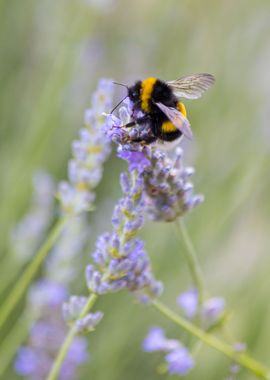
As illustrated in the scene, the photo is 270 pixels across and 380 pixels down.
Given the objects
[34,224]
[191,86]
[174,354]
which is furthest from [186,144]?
[174,354]

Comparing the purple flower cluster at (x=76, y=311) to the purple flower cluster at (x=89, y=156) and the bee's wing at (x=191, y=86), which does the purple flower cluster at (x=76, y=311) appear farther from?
the bee's wing at (x=191, y=86)

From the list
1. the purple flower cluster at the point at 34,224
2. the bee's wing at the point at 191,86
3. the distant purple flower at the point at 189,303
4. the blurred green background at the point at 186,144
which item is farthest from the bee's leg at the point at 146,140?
the blurred green background at the point at 186,144

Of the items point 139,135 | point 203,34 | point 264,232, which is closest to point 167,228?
point 264,232

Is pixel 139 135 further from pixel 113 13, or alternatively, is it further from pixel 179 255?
pixel 113 13

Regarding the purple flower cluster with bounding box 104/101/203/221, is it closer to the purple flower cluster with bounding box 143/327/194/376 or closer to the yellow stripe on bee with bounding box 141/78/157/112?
the yellow stripe on bee with bounding box 141/78/157/112

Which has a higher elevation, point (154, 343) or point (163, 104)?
point (163, 104)

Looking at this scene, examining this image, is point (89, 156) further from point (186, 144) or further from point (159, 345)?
point (186, 144)

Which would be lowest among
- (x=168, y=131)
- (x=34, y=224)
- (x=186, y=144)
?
(x=168, y=131)
